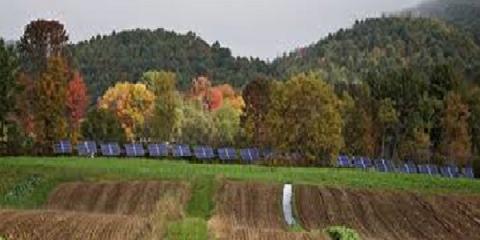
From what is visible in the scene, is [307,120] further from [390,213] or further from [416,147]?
[390,213]

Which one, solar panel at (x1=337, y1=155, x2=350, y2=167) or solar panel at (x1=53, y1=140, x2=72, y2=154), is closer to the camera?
solar panel at (x1=53, y1=140, x2=72, y2=154)

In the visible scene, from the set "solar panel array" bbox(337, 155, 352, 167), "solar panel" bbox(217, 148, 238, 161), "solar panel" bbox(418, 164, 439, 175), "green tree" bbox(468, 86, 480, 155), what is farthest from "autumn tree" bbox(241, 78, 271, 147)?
"green tree" bbox(468, 86, 480, 155)

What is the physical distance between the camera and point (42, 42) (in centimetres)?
8000

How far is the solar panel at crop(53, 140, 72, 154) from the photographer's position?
2854 inches

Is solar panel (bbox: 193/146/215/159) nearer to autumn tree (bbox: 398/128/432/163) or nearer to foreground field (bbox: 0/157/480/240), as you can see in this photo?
autumn tree (bbox: 398/128/432/163)

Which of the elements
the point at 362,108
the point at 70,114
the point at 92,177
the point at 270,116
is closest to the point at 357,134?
the point at 362,108

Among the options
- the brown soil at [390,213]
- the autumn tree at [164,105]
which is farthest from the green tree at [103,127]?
the brown soil at [390,213]

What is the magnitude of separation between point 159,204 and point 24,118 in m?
44.7

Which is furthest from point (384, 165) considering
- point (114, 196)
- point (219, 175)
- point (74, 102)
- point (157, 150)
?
point (114, 196)

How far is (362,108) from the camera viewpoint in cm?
9988

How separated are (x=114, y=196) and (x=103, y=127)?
205 ft

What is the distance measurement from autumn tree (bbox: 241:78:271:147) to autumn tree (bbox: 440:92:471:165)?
23.8m

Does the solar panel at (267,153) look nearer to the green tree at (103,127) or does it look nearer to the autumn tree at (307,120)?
the autumn tree at (307,120)

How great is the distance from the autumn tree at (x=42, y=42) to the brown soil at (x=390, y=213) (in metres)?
41.4
